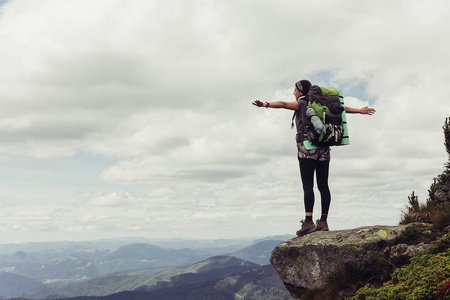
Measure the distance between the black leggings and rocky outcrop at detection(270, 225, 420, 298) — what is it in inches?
39.0

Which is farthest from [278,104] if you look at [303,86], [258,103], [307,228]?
[307,228]

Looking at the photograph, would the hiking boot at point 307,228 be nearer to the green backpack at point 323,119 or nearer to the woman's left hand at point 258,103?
the green backpack at point 323,119

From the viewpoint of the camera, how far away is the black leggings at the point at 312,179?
1074 cm

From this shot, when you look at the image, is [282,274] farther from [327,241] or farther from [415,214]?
[415,214]

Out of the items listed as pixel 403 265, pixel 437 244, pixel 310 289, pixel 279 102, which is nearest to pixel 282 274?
pixel 310 289

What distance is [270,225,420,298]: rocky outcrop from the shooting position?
8.89 metres

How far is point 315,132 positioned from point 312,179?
1656 mm

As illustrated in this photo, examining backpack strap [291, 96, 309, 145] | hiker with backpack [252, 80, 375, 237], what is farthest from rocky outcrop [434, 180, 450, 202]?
backpack strap [291, 96, 309, 145]

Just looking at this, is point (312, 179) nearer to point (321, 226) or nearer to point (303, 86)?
point (321, 226)

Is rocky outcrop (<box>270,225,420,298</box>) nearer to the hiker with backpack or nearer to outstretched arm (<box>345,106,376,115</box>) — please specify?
the hiker with backpack

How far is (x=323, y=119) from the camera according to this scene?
405 inches

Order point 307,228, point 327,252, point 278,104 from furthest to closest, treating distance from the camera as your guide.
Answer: point 307,228, point 278,104, point 327,252

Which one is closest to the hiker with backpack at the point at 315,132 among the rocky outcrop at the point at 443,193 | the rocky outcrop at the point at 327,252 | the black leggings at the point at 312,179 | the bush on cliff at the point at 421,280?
the black leggings at the point at 312,179

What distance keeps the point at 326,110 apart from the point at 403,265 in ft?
15.4
